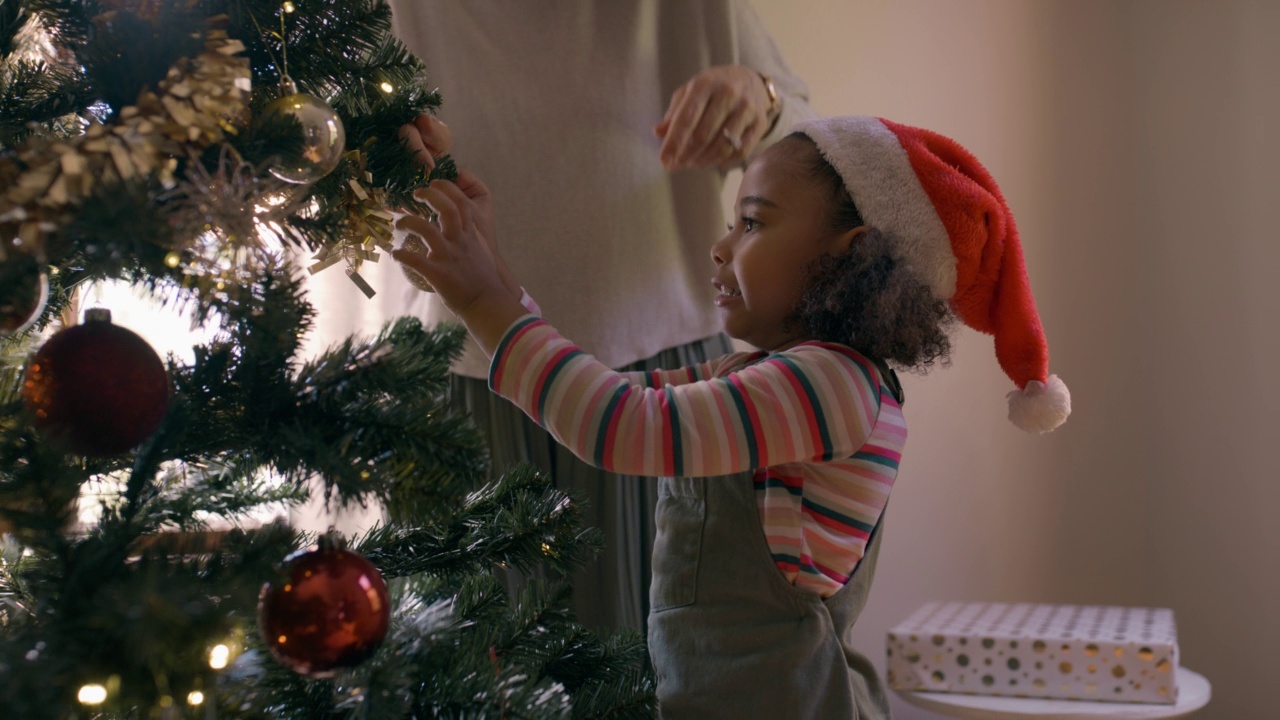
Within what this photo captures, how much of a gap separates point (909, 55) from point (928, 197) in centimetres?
107

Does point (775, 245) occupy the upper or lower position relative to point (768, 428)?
upper

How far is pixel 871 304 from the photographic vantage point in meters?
0.75

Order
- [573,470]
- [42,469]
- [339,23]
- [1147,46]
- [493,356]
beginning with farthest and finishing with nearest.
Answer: [1147,46] → [573,470] → [493,356] → [339,23] → [42,469]

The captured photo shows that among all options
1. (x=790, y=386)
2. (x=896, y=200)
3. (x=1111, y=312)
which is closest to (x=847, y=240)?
(x=896, y=200)

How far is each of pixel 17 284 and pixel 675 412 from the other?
1.25 feet

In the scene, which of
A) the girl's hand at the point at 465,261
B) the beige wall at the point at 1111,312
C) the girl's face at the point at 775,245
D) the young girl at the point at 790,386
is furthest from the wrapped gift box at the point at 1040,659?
the girl's hand at the point at 465,261

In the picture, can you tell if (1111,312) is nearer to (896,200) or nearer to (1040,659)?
(1040,659)

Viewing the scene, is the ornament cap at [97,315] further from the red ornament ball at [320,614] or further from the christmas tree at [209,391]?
the red ornament ball at [320,614]

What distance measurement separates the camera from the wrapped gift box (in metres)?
1.25

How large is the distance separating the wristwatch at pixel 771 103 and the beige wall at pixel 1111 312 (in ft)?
2.57

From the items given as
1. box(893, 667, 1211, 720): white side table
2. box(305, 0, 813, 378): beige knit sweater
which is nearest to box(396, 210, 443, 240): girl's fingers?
box(305, 0, 813, 378): beige knit sweater

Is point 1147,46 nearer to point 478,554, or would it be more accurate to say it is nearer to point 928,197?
point 928,197

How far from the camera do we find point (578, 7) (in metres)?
0.95

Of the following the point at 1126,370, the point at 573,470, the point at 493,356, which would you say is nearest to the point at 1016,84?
the point at 1126,370
